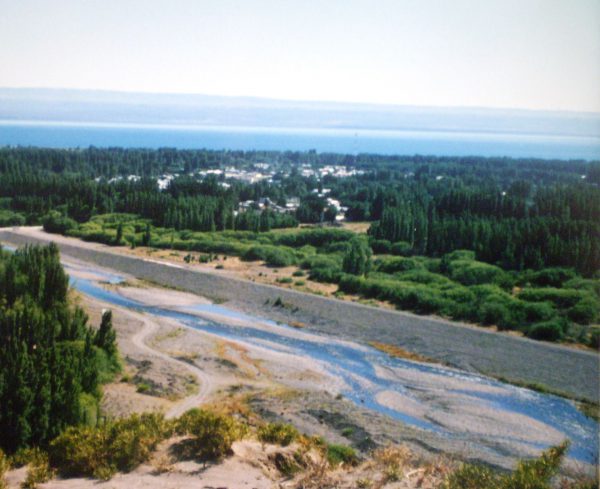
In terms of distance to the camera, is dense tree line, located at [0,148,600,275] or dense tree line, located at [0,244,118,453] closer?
dense tree line, located at [0,244,118,453]

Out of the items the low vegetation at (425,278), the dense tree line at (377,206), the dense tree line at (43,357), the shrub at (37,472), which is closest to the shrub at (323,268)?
the low vegetation at (425,278)

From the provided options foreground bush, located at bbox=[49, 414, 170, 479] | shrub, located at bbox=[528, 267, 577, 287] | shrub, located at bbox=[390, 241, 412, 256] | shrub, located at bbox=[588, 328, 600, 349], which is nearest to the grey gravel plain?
shrub, located at bbox=[588, 328, 600, 349]

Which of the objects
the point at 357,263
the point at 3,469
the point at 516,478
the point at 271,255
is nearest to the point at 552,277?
the point at 357,263

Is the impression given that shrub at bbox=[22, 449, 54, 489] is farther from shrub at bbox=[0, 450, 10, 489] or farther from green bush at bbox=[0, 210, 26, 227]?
green bush at bbox=[0, 210, 26, 227]

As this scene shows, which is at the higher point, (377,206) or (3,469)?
(3,469)

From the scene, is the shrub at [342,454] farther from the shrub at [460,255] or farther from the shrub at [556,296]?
the shrub at [460,255]

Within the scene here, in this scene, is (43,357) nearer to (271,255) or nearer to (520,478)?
(520,478)
